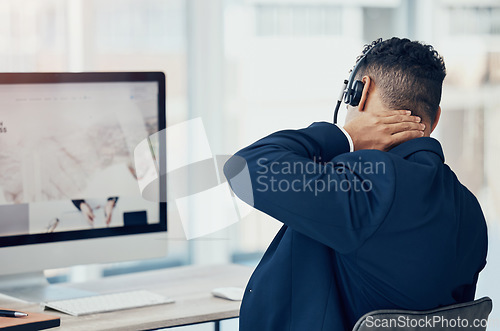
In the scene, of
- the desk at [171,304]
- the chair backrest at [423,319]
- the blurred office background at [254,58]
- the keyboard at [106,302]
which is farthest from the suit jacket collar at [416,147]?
the blurred office background at [254,58]

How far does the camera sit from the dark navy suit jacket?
1.02 m

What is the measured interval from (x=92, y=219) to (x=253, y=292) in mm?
581

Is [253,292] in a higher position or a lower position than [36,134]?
lower

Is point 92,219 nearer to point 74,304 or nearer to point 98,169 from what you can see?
point 98,169

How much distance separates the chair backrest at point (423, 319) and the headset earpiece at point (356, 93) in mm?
387

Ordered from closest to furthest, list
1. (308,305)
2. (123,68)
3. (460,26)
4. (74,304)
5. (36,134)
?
(308,305), (74,304), (36,134), (123,68), (460,26)

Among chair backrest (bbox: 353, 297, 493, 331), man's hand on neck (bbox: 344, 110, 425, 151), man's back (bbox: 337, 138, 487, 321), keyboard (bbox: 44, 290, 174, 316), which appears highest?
man's hand on neck (bbox: 344, 110, 425, 151)

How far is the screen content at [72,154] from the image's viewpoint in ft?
5.08

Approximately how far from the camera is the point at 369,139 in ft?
3.87

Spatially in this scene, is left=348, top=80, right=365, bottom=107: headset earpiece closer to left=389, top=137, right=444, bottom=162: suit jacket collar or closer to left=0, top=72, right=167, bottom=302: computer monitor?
left=389, top=137, right=444, bottom=162: suit jacket collar

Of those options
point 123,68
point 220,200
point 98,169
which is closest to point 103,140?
point 98,169

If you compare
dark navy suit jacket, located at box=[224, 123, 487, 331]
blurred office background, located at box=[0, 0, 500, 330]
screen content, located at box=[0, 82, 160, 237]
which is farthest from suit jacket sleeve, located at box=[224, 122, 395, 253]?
blurred office background, located at box=[0, 0, 500, 330]

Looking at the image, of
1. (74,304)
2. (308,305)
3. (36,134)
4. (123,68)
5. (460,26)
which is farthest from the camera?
(460,26)

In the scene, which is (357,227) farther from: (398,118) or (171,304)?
(171,304)
